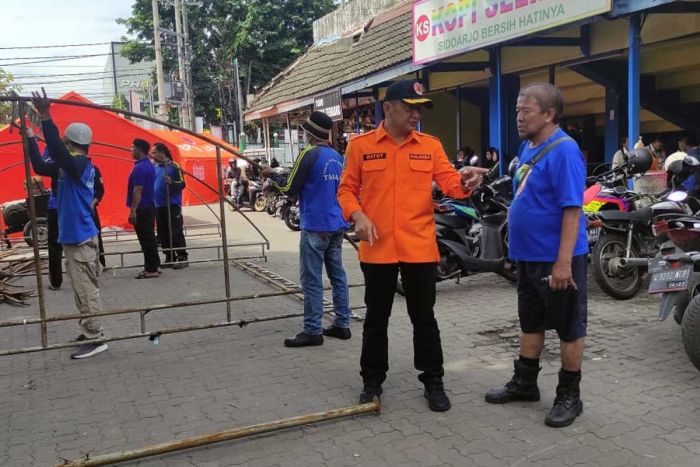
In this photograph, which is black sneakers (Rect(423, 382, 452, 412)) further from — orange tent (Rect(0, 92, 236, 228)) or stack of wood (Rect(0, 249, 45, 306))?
orange tent (Rect(0, 92, 236, 228))

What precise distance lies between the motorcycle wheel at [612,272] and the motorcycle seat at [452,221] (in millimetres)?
1397

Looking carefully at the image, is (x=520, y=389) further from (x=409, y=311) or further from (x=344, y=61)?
(x=344, y=61)

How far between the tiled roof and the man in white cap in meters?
7.49

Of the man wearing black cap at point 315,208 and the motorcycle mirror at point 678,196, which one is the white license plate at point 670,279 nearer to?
the motorcycle mirror at point 678,196

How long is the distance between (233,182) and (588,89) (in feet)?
41.5

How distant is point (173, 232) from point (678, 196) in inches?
266

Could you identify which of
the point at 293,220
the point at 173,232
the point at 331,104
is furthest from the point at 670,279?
the point at 331,104

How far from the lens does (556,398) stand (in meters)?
3.46

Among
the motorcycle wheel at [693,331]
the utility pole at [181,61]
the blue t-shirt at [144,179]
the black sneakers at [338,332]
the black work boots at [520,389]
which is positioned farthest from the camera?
the utility pole at [181,61]

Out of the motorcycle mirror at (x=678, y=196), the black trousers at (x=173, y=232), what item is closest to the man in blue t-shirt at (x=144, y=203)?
the black trousers at (x=173, y=232)

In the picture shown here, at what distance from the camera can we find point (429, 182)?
3584 millimetres

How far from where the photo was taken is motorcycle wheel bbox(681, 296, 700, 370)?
3.79 m

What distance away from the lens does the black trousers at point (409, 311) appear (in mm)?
3584

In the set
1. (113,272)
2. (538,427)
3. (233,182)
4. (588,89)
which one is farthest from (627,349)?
(233,182)
